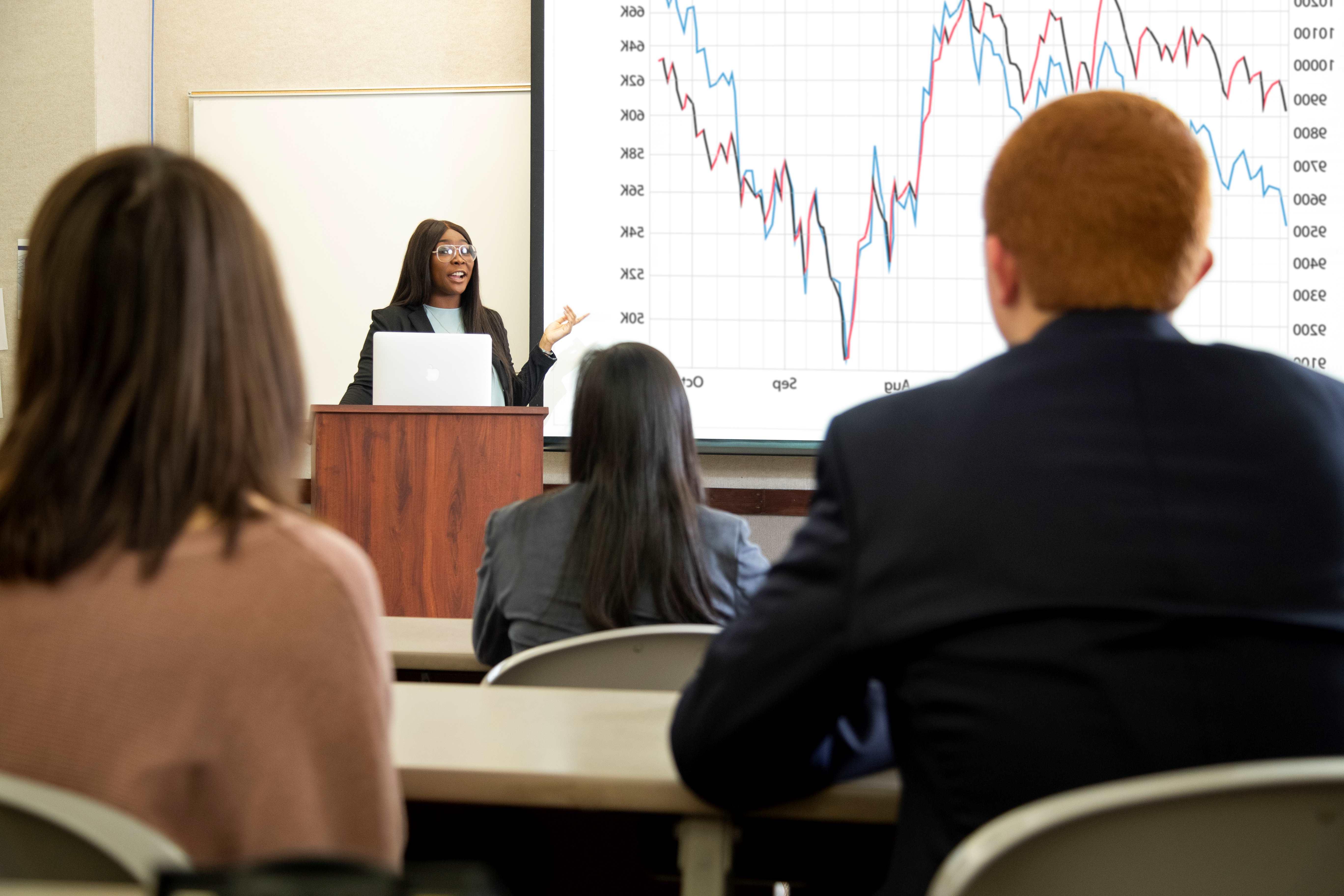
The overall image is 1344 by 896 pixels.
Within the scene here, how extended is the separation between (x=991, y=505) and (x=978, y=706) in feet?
0.47

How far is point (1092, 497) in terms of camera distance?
0.77m

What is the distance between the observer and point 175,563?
69 centimetres

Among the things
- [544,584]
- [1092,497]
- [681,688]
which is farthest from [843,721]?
[544,584]

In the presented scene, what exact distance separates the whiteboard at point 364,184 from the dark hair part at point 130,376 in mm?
3401

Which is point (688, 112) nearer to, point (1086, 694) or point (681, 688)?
point (681, 688)

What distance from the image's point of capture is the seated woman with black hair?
1.65 m

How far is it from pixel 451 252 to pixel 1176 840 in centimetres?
347

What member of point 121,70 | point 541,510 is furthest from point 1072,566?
point 121,70

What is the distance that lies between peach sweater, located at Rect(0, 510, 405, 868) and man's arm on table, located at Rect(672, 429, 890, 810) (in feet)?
0.82

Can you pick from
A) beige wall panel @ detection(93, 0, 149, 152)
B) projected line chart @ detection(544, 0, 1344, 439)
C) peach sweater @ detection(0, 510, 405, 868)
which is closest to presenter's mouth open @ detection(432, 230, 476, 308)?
projected line chart @ detection(544, 0, 1344, 439)

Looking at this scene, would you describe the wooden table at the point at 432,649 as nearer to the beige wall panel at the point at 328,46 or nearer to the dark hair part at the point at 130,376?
the dark hair part at the point at 130,376

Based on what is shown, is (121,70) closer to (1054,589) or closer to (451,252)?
(451,252)

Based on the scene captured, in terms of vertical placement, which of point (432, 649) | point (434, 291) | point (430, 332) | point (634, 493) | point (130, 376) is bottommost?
point (432, 649)

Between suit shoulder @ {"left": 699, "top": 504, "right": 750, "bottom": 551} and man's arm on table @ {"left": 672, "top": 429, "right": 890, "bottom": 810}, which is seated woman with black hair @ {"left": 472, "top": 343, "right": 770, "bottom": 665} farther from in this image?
man's arm on table @ {"left": 672, "top": 429, "right": 890, "bottom": 810}
